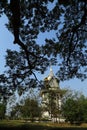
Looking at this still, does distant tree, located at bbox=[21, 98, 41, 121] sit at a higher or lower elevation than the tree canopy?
higher

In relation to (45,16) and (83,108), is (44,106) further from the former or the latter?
(45,16)

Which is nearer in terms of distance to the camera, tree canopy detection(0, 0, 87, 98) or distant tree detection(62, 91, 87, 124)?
tree canopy detection(0, 0, 87, 98)

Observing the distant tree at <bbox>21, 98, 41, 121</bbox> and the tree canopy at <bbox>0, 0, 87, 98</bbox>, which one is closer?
the tree canopy at <bbox>0, 0, 87, 98</bbox>

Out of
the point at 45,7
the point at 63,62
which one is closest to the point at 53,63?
the point at 63,62

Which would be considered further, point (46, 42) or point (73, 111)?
point (73, 111)

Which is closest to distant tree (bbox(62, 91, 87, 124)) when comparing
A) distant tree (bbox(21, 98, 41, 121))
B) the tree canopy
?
distant tree (bbox(21, 98, 41, 121))

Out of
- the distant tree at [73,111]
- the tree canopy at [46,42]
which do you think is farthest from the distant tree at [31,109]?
the tree canopy at [46,42]

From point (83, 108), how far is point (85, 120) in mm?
3163

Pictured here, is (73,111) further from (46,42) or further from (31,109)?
(46,42)

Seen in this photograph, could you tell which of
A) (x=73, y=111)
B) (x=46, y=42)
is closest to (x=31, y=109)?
(x=73, y=111)

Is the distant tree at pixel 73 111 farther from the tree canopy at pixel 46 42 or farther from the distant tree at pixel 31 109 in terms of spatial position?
the tree canopy at pixel 46 42

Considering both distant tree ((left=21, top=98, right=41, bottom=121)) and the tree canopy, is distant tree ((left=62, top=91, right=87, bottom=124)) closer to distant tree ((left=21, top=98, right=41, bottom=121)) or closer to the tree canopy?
distant tree ((left=21, top=98, right=41, bottom=121))

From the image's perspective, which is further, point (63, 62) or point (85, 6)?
point (63, 62)

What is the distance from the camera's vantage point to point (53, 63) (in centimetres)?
1652
